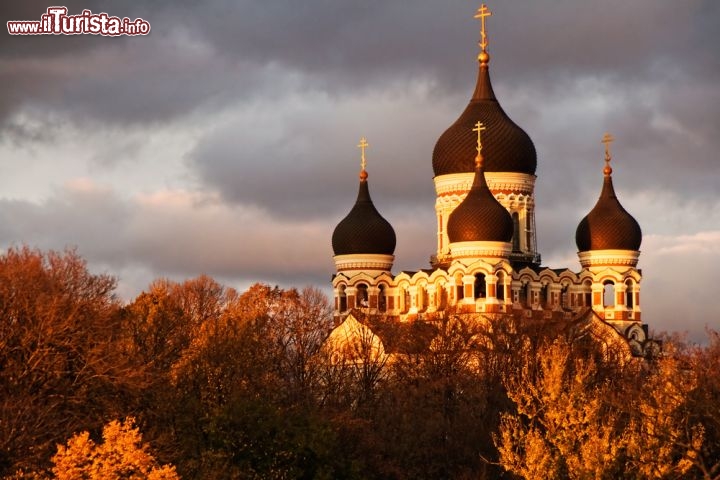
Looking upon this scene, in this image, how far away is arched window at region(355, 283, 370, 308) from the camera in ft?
198

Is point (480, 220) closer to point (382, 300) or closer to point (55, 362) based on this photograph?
point (382, 300)

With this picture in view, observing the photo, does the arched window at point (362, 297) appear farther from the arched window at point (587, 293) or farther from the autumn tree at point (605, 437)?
the autumn tree at point (605, 437)

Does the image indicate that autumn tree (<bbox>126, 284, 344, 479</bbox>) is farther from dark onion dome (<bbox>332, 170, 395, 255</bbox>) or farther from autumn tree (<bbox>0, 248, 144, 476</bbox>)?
dark onion dome (<bbox>332, 170, 395, 255</bbox>)

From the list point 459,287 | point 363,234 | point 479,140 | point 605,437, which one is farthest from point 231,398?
point 363,234

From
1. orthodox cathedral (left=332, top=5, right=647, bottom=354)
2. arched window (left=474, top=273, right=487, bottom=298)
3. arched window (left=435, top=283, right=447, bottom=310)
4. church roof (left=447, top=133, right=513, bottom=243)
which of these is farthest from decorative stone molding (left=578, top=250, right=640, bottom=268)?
arched window (left=435, top=283, right=447, bottom=310)

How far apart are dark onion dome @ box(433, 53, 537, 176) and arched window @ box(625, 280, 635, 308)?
4.97 m

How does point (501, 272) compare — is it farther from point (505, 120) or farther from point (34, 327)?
point (34, 327)

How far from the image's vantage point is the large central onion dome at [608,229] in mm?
60188

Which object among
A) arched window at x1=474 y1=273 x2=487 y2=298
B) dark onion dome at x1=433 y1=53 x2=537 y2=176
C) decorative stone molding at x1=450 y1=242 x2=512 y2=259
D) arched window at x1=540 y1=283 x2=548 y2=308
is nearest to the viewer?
decorative stone molding at x1=450 y1=242 x2=512 y2=259

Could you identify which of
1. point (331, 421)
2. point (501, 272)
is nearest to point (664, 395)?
point (331, 421)

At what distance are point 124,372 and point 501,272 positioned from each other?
77.8ft

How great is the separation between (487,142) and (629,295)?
23.4 ft

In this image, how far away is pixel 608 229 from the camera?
60250mm

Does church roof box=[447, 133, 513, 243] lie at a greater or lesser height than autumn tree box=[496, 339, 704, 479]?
greater
